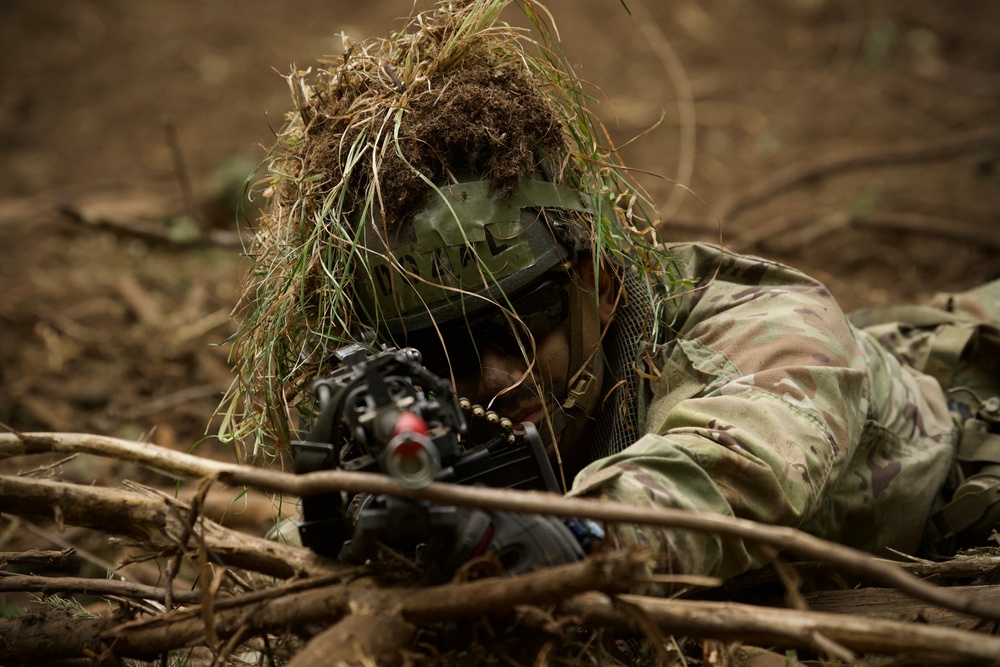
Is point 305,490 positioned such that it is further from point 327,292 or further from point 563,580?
point 327,292

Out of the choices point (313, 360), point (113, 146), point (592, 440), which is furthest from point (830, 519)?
point (113, 146)

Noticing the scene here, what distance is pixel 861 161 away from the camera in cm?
616

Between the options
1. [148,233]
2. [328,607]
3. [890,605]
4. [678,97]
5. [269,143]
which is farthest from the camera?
[678,97]

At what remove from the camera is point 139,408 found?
450cm

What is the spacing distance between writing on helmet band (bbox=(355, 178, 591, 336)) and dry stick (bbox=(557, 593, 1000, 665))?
0.93 m

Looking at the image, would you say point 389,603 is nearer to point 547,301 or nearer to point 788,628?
point 788,628

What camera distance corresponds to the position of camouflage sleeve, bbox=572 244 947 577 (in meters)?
1.86

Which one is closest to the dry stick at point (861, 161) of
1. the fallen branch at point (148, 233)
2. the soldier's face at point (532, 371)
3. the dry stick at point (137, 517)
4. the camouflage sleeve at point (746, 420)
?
the fallen branch at point (148, 233)

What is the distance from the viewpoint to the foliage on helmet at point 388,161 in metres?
2.34

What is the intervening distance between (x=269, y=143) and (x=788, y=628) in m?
7.12

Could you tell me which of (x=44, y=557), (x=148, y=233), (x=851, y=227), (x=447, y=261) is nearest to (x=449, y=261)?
(x=447, y=261)

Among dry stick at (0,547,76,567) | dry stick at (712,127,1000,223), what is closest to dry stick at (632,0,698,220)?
dry stick at (712,127,1000,223)

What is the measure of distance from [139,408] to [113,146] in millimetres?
4529

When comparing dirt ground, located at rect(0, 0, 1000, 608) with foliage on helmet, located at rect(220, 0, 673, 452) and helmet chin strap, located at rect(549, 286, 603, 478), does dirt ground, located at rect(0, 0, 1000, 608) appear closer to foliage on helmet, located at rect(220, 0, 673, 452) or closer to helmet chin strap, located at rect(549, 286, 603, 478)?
foliage on helmet, located at rect(220, 0, 673, 452)
